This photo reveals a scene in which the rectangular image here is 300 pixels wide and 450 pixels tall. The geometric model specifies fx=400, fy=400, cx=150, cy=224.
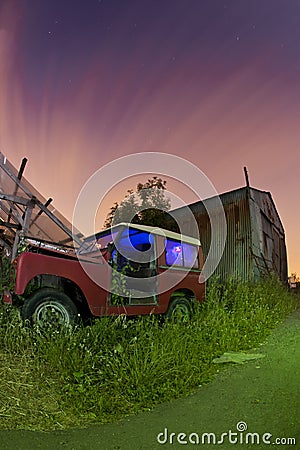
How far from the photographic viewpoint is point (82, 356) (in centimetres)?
476

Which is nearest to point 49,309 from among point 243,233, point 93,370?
point 93,370

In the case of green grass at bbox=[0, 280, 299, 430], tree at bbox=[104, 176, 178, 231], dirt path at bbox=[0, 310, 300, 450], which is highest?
tree at bbox=[104, 176, 178, 231]

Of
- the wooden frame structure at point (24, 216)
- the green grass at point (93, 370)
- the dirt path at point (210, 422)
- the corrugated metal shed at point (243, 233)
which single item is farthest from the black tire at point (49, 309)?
the corrugated metal shed at point (243, 233)

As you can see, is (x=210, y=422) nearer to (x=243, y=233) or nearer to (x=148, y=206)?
(x=243, y=233)

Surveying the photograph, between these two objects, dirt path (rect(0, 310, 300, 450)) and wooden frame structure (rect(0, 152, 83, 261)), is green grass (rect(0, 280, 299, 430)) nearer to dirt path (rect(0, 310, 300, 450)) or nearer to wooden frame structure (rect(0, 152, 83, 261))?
dirt path (rect(0, 310, 300, 450))

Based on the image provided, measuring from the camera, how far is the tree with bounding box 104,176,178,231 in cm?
1452

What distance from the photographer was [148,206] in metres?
16.2

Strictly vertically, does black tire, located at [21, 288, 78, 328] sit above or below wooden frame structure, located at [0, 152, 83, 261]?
below

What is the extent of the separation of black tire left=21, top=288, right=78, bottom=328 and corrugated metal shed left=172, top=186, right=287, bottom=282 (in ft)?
28.1

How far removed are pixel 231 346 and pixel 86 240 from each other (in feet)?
10.9

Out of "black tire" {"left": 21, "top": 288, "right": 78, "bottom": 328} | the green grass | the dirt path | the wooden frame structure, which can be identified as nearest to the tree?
the wooden frame structure

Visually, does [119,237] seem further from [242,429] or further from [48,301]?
[242,429]

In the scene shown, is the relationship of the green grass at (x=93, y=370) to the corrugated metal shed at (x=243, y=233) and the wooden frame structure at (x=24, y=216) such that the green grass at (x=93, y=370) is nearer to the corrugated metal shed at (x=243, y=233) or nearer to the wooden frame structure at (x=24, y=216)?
the wooden frame structure at (x=24, y=216)

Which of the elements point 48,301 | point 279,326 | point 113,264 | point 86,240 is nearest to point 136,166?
point 86,240
